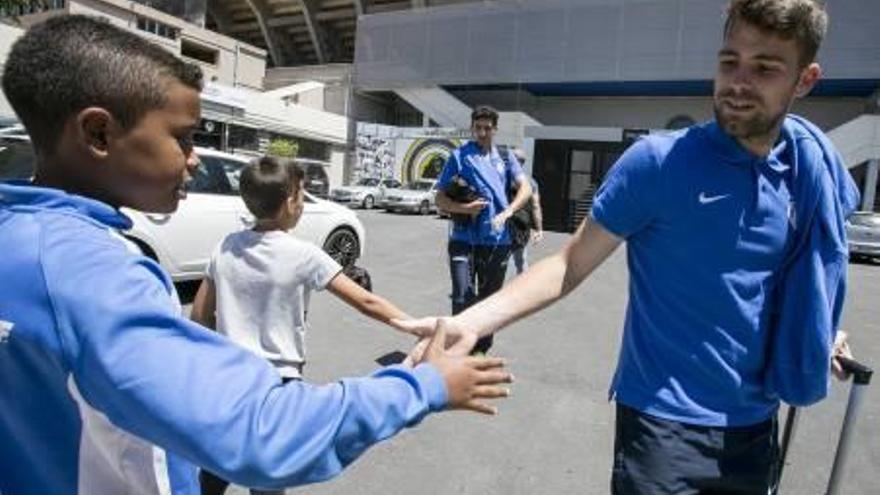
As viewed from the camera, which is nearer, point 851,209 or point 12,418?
point 12,418

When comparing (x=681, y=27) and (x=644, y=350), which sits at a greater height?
(x=681, y=27)

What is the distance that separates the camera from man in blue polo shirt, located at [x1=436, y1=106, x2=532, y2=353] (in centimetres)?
584

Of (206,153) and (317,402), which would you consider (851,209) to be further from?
(206,153)

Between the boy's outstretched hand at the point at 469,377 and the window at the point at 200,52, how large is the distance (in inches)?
1944

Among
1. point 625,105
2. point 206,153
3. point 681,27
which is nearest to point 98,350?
point 206,153

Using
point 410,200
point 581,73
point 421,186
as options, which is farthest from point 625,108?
point 410,200

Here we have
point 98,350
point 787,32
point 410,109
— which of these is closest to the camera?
point 98,350

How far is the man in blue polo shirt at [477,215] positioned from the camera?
584 cm

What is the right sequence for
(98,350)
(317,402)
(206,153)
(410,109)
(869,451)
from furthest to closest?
1. (410,109)
2. (206,153)
3. (869,451)
4. (317,402)
5. (98,350)

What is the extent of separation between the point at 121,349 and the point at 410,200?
2791 cm

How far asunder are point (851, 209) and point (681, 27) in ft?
129

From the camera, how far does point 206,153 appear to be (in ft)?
27.3

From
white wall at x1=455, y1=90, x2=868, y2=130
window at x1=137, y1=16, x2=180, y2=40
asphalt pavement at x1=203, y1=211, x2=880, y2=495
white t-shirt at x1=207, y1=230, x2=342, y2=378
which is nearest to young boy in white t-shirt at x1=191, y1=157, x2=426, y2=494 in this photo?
white t-shirt at x1=207, y1=230, x2=342, y2=378

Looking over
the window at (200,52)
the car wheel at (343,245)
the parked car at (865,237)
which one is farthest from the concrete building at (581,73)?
the car wheel at (343,245)
